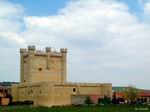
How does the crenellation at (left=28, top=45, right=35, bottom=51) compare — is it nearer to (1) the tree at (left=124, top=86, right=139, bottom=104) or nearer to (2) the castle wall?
(2) the castle wall

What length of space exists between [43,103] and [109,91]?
13.0m

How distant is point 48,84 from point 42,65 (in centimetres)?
1291

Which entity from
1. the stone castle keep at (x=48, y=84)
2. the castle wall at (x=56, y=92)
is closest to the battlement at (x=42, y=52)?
the stone castle keep at (x=48, y=84)

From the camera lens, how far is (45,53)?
277 feet

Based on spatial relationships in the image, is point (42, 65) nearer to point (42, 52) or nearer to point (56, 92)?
point (42, 52)

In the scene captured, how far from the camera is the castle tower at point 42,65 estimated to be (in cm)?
8269

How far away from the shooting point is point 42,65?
8406cm

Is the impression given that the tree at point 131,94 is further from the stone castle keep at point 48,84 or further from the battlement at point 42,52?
the battlement at point 42,52

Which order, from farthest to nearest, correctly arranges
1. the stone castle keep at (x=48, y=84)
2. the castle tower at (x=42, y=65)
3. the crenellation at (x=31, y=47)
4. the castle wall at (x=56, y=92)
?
the crenellation at (x=31, y=47) < the castle tower at (x=42, y=65) < the stone castle keep at (x=48, y=84) < the castle wall at (x=56, y=92)

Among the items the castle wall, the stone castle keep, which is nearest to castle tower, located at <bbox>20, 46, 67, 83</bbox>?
the stone castle keep

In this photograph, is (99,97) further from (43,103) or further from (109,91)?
(43,103)

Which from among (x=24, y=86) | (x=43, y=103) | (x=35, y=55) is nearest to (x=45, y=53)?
(x=35, y=55)

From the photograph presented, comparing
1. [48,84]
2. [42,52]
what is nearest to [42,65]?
[42,52]

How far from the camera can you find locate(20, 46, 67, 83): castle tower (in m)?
82.7
